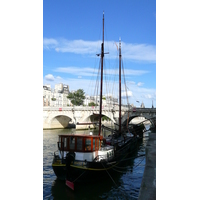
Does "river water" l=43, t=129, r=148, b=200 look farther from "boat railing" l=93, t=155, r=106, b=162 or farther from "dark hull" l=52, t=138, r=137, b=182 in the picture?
"boat railing" l=93, t=155, r=106, b=162

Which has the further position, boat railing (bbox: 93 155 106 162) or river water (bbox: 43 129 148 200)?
boat railing (bbox: 93 155 106 162)

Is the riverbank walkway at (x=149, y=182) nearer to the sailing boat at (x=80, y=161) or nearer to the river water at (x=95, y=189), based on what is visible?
the river water at (x=95, y=189)

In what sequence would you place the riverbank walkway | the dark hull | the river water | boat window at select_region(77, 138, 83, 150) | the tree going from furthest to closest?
the tree → boat window at select_region(77, 138, 83, 150) → the dark hull → the river water → the riverbank walkway

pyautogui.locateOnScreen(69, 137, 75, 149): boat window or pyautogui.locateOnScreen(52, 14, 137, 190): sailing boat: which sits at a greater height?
pyautogui.locateOnScreen(69, 137, 75, 149): boat window

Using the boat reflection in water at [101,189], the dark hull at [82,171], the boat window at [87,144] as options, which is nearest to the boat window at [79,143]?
the boat window at [87,144]

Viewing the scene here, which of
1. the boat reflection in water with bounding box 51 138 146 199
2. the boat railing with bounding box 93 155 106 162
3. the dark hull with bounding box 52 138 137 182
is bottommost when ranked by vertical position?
the boat reflection in water with bounding box 51 138 146 199

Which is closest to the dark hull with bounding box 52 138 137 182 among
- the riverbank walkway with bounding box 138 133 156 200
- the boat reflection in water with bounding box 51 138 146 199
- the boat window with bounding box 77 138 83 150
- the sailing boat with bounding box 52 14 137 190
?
the sailing boat with bounding box 52 14 137 190
